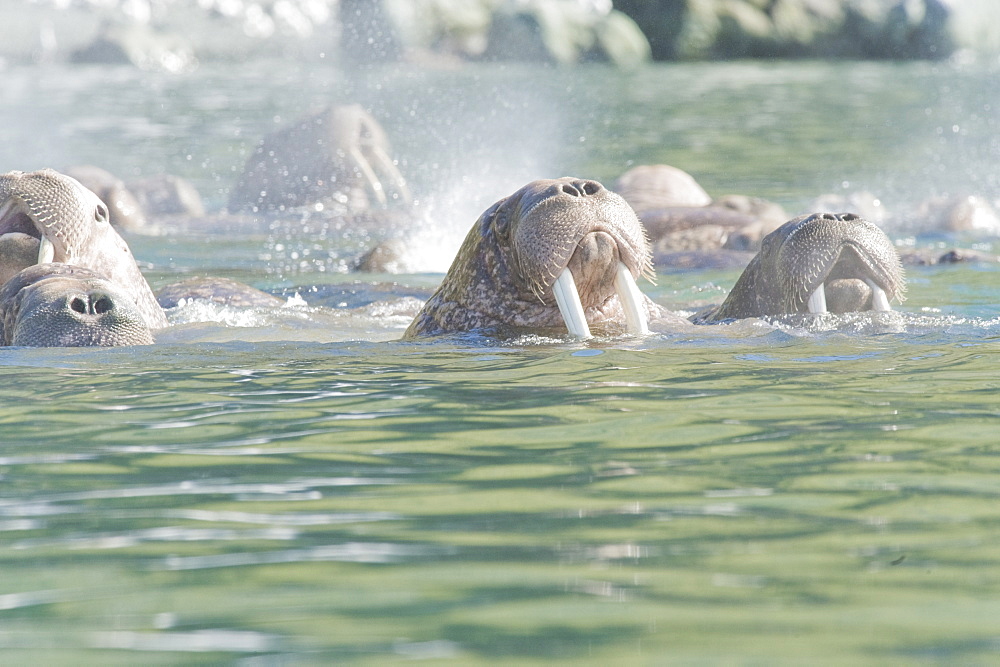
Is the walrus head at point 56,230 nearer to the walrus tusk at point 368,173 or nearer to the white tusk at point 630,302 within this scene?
the white tusk at point 630,302

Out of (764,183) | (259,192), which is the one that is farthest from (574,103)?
(259,192)

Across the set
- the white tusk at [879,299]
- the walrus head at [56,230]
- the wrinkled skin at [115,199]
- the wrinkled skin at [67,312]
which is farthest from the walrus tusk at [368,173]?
the white tusk at [879,299]

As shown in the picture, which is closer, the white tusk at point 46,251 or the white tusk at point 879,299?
the white tusk at point 879,299

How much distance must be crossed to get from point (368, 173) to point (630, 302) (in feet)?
33.6

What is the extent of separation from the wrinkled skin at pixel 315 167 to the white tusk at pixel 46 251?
342 inches

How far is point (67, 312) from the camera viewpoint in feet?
21.6

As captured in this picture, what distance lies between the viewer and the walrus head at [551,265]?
6375 mm

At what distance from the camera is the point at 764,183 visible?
20219 mm

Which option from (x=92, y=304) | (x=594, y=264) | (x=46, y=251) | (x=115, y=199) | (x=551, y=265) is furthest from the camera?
(x=115, y=199)

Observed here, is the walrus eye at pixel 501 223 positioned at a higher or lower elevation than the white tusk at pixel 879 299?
higher

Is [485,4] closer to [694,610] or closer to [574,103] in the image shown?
[574,103]

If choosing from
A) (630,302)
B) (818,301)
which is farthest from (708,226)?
(630,302)

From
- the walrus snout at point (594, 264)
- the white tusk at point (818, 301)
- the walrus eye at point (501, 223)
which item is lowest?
the white tusk at point (818, 301)

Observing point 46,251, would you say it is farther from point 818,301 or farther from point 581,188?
point 818,301
